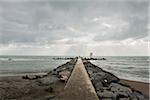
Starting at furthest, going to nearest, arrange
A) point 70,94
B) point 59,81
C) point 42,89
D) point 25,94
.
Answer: point 59,81 → point 42,89 → point 25,94 → point 70,94

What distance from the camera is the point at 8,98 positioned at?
316 inches

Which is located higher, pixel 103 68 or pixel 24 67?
pixel 103 68

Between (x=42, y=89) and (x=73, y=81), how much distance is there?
2.20m

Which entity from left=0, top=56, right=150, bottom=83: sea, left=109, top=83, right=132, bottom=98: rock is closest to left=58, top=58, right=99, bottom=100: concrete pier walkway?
left=109, top=83, right=132, bottom=98: rock

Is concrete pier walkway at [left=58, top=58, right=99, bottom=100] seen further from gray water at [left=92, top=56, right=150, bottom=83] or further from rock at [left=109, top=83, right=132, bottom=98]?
gray water at [left=92, top=56, right=150, bottom=83]

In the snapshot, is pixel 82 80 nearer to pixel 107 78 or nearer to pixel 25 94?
pixel 25 94

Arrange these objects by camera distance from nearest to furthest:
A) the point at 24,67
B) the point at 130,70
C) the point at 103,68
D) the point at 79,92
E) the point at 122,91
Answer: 1. the point at 79,92
2. the point at 122,91
3. the point at 130,70
4. the point at 103,68
5. the point at 24,67

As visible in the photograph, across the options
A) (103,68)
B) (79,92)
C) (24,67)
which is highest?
(79,92)

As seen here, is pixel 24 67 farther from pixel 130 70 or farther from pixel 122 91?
pixel 122 91

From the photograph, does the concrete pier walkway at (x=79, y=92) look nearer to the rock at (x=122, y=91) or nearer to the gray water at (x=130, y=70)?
the rock at (x=122, y=91)

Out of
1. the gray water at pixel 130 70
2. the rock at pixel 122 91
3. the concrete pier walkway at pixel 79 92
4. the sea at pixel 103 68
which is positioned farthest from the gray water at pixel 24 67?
the concrete pier walkway at pixel 79 92

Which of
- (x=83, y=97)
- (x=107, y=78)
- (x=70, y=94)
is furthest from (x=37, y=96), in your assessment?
(x=107, y=78)

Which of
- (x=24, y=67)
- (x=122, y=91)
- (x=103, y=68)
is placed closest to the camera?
(x=122, y=91)

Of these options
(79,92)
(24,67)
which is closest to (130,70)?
(24,67)
